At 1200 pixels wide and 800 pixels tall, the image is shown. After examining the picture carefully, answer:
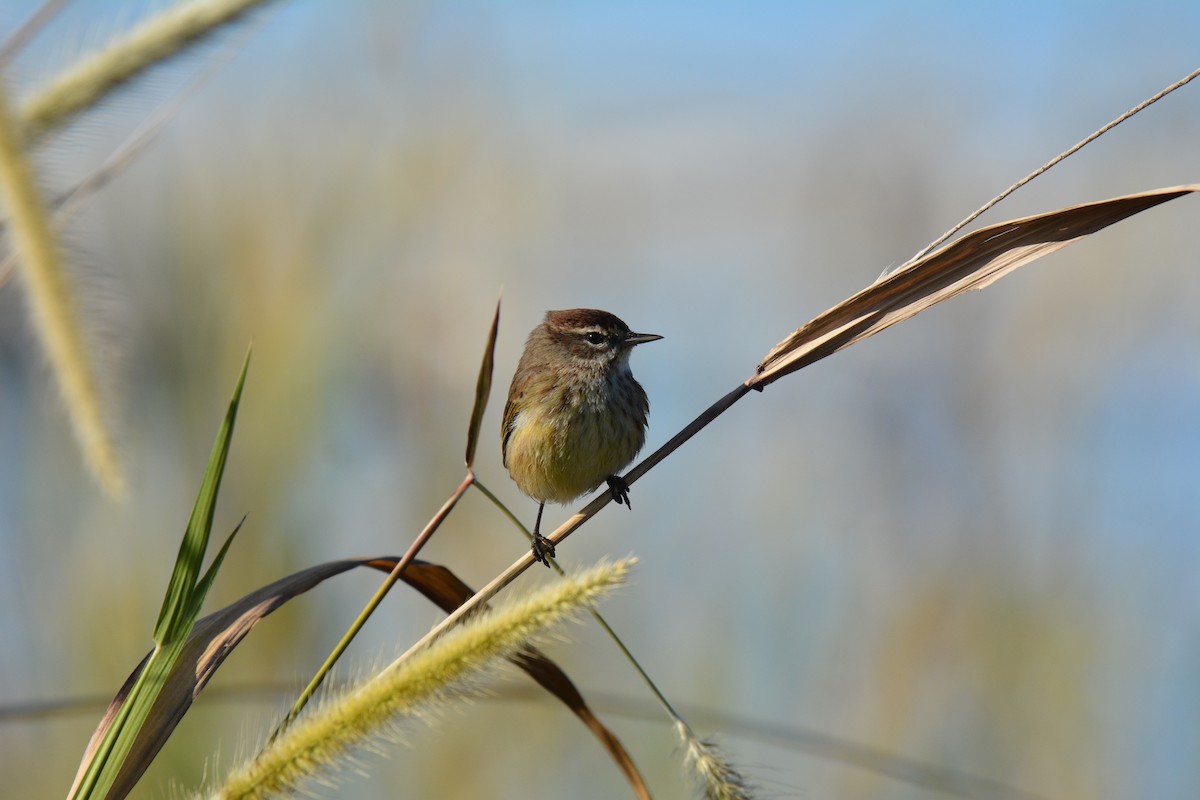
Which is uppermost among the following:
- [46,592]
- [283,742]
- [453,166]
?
[453,166]

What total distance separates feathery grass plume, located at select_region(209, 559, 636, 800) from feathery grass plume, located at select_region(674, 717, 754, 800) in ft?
1.25

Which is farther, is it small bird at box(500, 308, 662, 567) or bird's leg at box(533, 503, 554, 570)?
small bird at box(500, 308, 662, 567)

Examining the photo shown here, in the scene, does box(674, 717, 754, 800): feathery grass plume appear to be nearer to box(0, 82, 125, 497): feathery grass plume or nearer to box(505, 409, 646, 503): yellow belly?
box(0, 82, 125, 497): feathery grass plume

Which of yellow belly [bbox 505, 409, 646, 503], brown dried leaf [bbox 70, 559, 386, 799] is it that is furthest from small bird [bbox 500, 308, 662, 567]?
brown dried leaf [bbox 70, 559, 386, 799]

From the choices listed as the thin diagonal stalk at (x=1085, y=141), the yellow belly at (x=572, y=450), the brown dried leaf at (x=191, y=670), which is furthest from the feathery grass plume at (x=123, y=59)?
the yellow belly at (x=572, y=450)

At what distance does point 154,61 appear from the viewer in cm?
177

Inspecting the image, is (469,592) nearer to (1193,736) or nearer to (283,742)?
(283,742)

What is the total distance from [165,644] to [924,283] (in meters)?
1.39

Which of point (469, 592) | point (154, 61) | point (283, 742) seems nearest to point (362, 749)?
point (283, 742)

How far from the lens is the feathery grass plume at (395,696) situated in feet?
4.22

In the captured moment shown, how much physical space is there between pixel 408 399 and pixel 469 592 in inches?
101

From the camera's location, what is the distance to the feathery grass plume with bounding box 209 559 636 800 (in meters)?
1.29

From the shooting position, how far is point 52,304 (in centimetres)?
157

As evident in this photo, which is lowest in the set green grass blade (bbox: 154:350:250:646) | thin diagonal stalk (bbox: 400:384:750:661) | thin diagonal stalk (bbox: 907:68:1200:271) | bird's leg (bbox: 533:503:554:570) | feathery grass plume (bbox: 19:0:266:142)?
bird's leg (bbox: 533:503:554:570)
